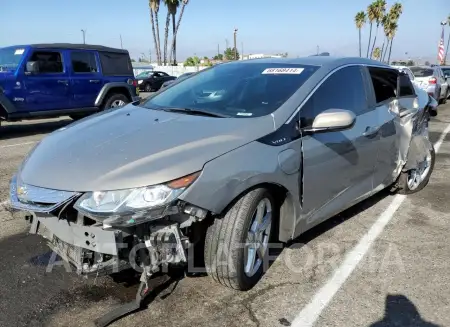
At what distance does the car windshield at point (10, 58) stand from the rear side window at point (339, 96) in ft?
25.1

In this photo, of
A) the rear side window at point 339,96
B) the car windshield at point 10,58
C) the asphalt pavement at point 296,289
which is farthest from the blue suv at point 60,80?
the rear side window at point 339,96

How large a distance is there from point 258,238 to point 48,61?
324 inches

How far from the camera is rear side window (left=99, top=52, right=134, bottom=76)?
10828 mm

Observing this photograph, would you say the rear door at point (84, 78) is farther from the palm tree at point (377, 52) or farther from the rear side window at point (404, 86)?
the palm tree at point (377, 52)

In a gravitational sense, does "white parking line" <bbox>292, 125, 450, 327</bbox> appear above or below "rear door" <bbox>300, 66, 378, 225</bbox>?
below

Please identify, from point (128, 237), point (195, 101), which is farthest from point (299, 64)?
point (128, 237)

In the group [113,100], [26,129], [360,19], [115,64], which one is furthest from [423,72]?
[360,19]

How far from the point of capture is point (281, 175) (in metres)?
2.94

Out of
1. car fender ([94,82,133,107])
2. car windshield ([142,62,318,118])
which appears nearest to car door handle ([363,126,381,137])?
car windshield ([142,62,318,118])

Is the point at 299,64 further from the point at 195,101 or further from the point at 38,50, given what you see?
the point at 38,50

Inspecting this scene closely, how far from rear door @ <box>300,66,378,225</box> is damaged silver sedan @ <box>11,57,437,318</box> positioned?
0.04 ft

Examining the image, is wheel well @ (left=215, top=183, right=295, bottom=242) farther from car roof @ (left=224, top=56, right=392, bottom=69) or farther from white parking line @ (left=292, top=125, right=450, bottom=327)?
car roof @ (left=224, top=56, right=392, bottom=69)

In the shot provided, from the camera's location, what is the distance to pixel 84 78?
1029 centimetres

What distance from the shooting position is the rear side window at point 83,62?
397 inches
